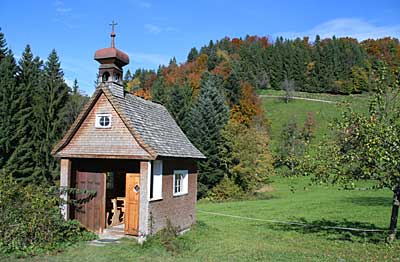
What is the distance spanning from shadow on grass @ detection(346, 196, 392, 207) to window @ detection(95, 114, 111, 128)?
66.6ft

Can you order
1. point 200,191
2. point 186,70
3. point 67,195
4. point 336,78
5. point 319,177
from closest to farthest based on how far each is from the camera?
point 319,177 → point 67,195 → point 200,191 → point 186,70 → point 336,78

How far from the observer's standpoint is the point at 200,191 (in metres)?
36.0

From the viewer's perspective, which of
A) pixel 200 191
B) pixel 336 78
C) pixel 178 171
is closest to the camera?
pixel 178 171


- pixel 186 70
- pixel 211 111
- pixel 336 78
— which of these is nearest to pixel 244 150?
pixel 211 111

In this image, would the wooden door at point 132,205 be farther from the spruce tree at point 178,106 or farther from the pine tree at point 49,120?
the spruce tree at point 178,106

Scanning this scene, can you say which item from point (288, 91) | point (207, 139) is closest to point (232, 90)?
point (207, 139)

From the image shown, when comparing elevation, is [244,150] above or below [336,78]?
below

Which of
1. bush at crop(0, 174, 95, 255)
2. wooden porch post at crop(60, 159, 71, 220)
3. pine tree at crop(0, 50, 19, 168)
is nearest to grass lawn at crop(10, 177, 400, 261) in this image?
bush at crop(0, 174, 95, 255)

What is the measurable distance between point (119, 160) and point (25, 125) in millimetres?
20145

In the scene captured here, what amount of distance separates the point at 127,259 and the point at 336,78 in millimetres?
83465

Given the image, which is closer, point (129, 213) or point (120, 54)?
point (129, 213)

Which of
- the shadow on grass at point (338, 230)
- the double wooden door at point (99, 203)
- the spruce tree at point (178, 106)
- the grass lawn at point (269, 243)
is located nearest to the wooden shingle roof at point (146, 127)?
the double wooden door at point (99, 203)

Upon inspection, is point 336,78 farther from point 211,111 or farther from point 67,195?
point 67,195

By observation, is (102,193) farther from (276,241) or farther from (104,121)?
(276,241)
